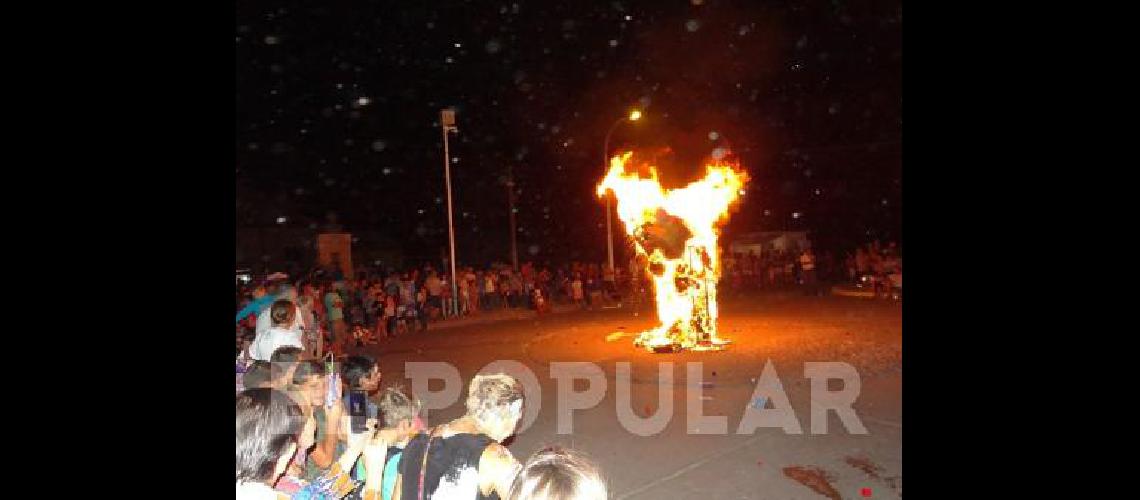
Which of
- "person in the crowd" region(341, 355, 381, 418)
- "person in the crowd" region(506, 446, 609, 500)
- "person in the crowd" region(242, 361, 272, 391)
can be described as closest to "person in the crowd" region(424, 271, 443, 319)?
"person in the crowd" region(242, 361, 272, 391)

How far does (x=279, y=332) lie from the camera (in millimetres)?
6828

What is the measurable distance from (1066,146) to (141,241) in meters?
2.48

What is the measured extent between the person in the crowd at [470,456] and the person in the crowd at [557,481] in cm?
44

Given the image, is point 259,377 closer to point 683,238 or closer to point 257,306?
point 257,306

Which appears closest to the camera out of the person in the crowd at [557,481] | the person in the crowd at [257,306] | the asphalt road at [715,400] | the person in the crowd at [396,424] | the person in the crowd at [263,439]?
the person in the crowd at [557,481]

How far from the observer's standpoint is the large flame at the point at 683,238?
13.6m

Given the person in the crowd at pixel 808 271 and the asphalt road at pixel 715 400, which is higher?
the person in the crowd at pixel 808 271

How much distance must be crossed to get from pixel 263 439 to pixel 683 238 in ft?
37.6

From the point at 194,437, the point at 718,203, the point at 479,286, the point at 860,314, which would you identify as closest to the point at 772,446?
the point at 194,437

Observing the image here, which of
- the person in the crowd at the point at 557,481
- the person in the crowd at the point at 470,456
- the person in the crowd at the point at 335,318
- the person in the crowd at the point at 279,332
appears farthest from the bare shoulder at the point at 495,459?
the person in the crowd at the point at 335,318

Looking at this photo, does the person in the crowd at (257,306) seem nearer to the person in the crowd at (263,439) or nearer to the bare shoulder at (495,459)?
the person in the crowd at (263,439)

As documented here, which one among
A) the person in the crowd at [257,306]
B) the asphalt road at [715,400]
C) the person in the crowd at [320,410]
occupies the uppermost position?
the person in the crowd at [257,306]

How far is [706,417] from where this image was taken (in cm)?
805

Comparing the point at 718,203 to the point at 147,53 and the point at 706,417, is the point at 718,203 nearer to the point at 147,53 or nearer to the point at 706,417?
the point at 706,417
